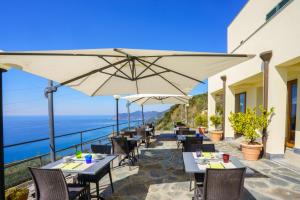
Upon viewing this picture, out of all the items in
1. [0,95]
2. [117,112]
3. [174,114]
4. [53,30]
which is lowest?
[174,114]

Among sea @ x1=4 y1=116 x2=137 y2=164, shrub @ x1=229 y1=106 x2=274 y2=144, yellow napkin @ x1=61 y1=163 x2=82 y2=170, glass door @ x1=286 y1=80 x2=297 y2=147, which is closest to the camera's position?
yellow napkin @ x1=61 y1=163 x2=82 y2=170

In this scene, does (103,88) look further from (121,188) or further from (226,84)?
(226,84)

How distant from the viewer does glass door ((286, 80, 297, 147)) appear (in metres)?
6.04

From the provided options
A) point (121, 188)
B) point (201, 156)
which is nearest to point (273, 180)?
point (201, 156)

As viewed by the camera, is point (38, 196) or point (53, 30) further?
point (53, 30)

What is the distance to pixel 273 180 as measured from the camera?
3.90 metres

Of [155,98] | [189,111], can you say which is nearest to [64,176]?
[155,98]

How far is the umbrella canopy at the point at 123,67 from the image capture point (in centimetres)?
236

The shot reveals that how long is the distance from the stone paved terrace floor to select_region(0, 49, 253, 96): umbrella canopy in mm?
1992

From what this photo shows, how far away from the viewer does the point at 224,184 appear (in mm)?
2172

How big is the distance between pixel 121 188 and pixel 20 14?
6.44m

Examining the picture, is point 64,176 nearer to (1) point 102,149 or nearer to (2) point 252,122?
(1) point 102,149

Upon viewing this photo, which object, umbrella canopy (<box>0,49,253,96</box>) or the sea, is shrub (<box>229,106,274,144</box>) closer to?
umbrella canopy (<box>0,49,253,96</box>)

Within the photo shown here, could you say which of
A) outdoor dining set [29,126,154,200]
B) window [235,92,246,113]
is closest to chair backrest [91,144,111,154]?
outdoor dining set [29,126,154,200]
